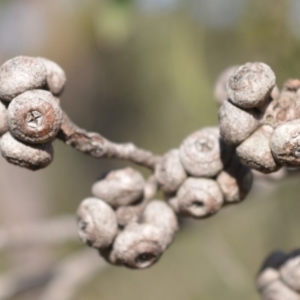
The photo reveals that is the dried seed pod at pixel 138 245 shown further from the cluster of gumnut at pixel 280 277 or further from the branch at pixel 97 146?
the cluster of gumnut at pixel 280 277

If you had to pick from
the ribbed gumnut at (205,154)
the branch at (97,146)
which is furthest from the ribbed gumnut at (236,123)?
the branch at (97,146)

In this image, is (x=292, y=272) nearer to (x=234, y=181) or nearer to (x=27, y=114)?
(x=234, y=181)

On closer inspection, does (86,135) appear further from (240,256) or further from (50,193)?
(50,193)

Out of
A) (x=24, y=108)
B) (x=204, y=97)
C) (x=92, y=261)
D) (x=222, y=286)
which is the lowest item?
(x=222, y=286)

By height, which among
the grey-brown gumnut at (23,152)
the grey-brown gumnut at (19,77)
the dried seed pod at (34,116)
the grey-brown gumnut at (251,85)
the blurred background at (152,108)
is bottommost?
the blurred background at (152,108)

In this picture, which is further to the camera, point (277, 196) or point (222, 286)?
point (222, 286)

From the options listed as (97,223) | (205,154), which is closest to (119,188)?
(97,223)

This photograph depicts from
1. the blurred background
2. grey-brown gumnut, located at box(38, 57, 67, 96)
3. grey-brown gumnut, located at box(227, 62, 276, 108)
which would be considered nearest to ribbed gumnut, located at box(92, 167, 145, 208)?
grey-brown gumnut, located at box(38, 57, 67, 96)

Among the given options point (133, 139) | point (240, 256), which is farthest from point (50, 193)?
point (240, 256)
